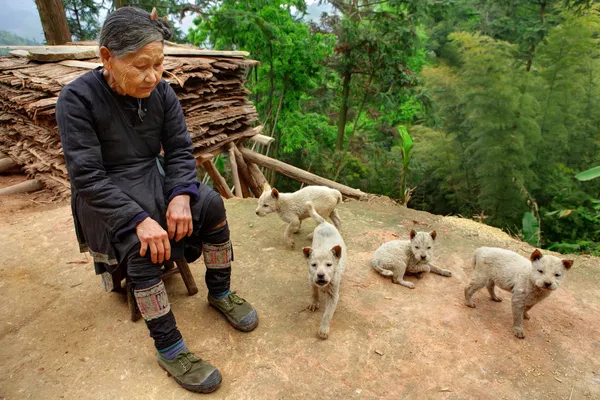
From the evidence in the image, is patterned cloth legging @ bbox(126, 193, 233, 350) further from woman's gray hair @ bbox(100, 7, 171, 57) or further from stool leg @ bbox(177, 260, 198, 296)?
woman's gray hair @ bbox(100, 7, 171, 57)

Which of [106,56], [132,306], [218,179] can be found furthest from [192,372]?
[218,179]

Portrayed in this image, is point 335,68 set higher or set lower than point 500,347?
higher

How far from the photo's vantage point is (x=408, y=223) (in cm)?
532

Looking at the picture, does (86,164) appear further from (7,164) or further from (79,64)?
(7,164)

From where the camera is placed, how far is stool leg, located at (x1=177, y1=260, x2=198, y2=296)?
327 centimetres

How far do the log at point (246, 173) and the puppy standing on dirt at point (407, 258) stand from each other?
13.9ft

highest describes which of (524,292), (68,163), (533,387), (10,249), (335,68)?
(335,68)

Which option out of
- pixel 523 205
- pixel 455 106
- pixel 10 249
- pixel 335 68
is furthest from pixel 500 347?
pixel 335 68

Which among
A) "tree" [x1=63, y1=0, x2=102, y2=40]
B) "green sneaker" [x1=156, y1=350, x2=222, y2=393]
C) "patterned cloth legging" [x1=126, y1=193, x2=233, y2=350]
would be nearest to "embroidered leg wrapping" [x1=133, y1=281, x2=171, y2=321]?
"patterned cloth legging" [x1=126, y1=193, x2=233, y2=350]

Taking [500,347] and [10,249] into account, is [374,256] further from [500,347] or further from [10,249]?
[10,249]

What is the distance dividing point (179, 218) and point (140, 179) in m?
0.43

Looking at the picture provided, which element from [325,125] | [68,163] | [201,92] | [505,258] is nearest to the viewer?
[68,163]

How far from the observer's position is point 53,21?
747 cm

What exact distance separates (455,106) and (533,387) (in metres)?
9.38
